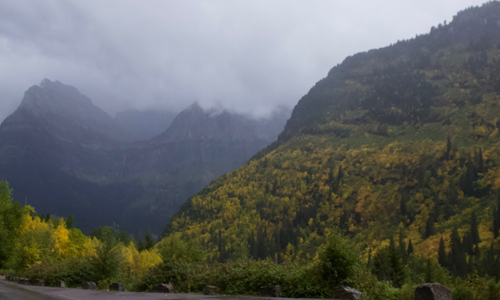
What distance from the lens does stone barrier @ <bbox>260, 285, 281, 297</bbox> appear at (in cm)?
1525

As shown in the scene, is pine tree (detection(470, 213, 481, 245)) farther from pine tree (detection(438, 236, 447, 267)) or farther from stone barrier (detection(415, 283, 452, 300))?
stone barrier (detection(415, 283, 452, 300))

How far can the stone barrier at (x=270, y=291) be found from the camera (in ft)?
50.0

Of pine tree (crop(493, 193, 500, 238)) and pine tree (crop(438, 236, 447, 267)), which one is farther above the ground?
pine tree (crop(493, 193, 500, 238))

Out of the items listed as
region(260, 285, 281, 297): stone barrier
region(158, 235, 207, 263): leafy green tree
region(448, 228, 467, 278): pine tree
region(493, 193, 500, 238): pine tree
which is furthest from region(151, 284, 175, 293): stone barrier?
region(493, 193, 500, 238): pine tree

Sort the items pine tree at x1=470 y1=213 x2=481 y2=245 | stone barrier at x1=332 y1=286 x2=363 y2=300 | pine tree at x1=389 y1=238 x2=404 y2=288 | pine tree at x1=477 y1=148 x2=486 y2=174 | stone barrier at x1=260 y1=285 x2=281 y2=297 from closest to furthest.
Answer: stone barrier at x1=332 y1=286 x2=363 y2=300 < stone barrier at x1=260 y1=285 x2=281 y2=297 < pine tree at x1=389 y1=238 x2=404 y2=288 < pine tree at x1=470 y1=213 x2=481 y2=245 < pine tree at x1=477 y1=148 x2=486 y2=174

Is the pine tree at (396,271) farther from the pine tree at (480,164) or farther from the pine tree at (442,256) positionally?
the pine tree at (480,164)

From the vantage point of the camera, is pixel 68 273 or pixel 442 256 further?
pixel 442 256

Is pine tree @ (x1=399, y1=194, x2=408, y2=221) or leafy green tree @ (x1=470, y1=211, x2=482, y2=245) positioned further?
pine tree @ (x1=399, y1=194, x2=408, y2=221)

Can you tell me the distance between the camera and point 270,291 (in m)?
15.3

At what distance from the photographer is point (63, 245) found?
67.0 m

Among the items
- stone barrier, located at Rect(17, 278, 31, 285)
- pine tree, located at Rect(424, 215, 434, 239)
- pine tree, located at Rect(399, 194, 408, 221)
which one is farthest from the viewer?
pine tree, located at Rect(399, 194, 408, 221)

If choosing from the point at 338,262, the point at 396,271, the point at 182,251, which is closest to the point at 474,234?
the point at 396,271

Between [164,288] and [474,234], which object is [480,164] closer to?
[474,234]

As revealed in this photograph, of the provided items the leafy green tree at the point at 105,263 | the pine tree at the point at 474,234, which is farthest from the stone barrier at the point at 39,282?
the pine tree at the point at 474,234
